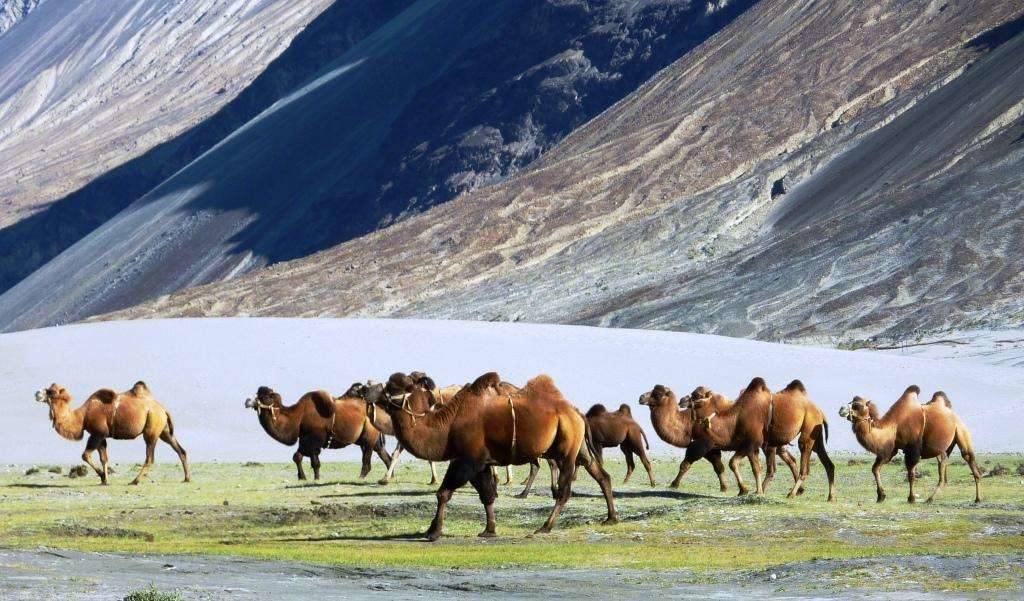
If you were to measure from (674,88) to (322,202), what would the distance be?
146 ft

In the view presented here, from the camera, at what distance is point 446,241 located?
13750 cm

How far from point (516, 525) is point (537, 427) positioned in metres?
2.75

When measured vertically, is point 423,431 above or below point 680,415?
above

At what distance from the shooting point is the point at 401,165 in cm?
17888

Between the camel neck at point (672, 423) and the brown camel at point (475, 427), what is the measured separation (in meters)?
6.52

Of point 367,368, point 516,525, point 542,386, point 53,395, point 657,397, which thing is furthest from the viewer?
point 367,368

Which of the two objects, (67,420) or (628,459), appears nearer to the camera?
(67,420)

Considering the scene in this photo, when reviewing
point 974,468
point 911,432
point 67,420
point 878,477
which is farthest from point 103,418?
point 974,468

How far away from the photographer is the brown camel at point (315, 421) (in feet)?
91.6

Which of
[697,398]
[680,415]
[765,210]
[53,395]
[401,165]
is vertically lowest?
[680,415]

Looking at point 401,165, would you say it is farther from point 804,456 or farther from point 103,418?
point 804,456

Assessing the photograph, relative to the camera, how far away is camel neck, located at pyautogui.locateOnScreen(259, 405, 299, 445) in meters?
28.0

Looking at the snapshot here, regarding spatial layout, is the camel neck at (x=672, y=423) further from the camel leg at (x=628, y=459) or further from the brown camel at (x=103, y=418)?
the brown camel at (x=103, y=418)

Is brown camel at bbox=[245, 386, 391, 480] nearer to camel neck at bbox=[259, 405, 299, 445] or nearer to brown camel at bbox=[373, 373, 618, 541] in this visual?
camel neck at bbox=[259, 405, 299, 445]
